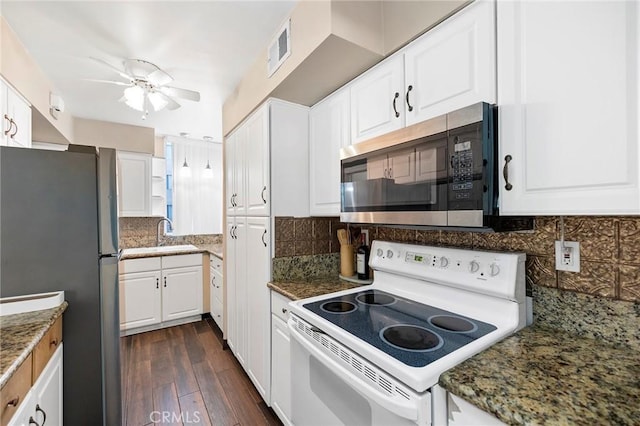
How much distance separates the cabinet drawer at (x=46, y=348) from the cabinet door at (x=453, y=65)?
1800 mm

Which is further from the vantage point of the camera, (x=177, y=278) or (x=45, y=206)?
(x=177, y=278)

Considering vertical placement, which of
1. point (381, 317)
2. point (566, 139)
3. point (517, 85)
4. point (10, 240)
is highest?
point (517, 85)

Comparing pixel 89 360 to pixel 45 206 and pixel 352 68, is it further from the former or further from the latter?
pixel 352 68

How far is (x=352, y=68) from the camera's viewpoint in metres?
1.50

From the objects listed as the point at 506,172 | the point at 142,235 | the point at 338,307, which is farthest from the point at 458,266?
the point at 142,235

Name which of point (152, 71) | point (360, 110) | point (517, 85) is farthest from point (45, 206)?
point (517, 85)

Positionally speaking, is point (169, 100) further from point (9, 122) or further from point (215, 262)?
point (215, 262)

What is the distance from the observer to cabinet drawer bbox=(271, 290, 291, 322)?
1.68 meters

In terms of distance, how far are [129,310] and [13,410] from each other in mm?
2491

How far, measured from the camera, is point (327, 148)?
5.97 feet

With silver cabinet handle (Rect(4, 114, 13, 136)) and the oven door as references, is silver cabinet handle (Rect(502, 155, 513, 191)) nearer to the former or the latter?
the oven door

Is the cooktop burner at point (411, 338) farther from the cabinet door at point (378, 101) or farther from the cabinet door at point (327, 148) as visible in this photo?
the cabinet door at point (378, 101)

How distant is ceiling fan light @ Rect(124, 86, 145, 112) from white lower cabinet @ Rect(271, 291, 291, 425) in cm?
175

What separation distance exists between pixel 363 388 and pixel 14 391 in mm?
1113
